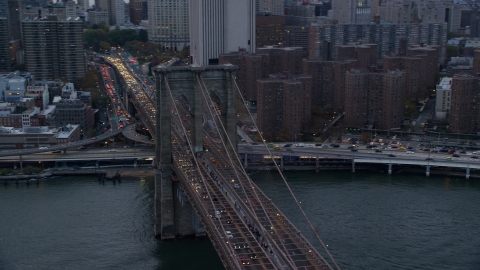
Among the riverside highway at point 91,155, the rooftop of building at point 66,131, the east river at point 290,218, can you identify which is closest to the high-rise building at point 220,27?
the rooftop of building at point 66,131

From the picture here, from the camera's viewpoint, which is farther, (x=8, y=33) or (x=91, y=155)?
(x=8, y=33)

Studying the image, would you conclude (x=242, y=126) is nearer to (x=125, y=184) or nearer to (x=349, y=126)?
(x=349, y=126)

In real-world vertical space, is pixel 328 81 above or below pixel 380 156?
above

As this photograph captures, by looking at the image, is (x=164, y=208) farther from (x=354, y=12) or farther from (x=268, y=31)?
(x=354, y=12)

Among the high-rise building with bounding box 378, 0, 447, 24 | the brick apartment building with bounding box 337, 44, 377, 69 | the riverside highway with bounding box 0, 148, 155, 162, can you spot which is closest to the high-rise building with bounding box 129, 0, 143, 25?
the high-rise building with bounding box 378, 0, 447, 24

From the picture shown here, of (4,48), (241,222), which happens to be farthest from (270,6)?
(241,222)

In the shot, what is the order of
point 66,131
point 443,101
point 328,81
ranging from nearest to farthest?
point 66,131, point 443,101, point 328,81

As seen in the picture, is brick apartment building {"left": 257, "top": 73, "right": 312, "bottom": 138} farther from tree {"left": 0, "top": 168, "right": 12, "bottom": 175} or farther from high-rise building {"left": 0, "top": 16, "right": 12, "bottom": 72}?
high-rise building {"left": 0, "top": 16, "right": 12, "bottom": 72}
